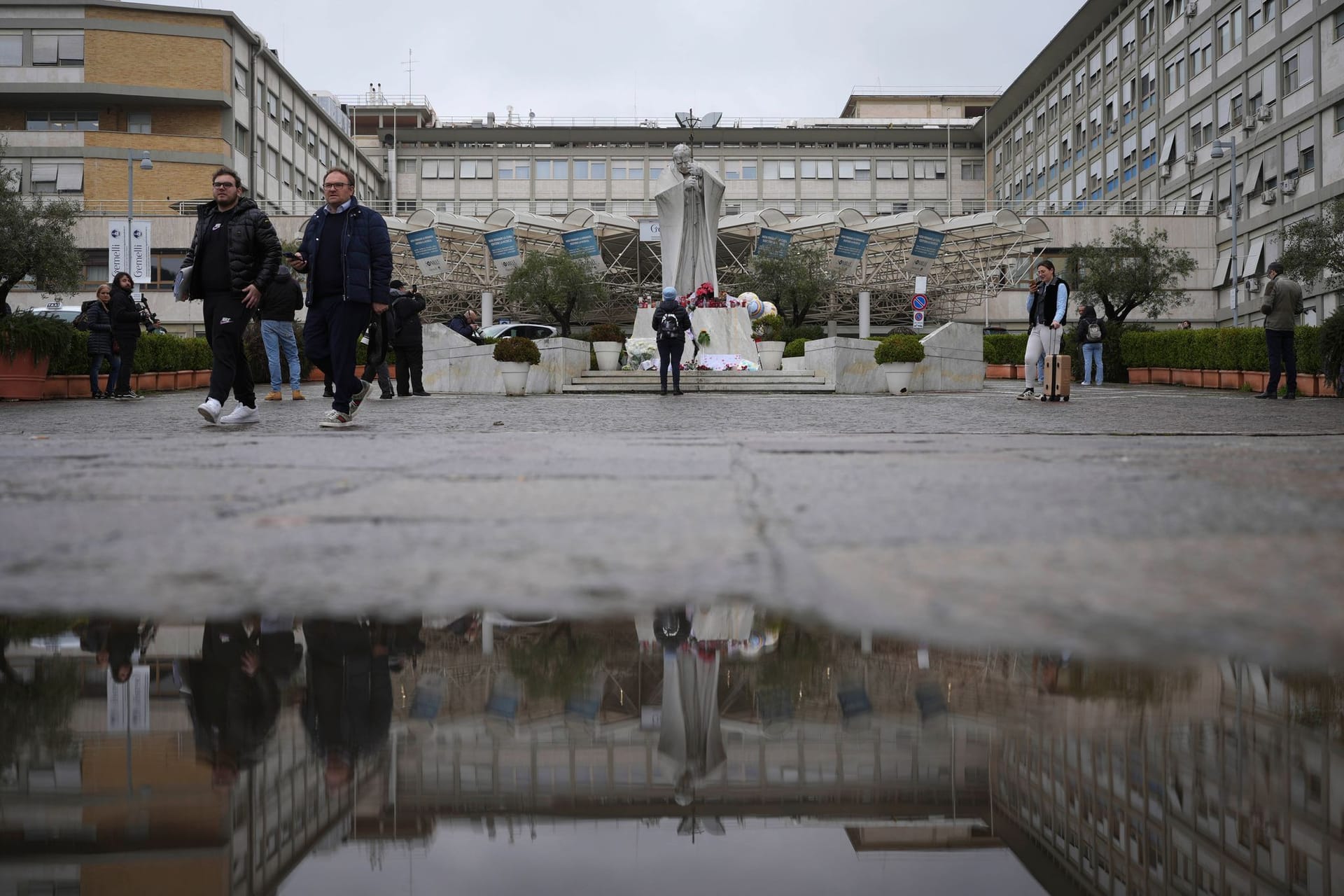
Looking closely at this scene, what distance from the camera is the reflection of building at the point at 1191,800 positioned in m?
1.08

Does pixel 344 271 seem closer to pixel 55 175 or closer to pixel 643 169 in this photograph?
pixel 55 175

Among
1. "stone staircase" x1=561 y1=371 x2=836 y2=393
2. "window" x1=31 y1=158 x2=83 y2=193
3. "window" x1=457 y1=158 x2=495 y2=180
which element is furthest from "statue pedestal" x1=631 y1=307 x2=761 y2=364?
"window" x1=457 y1=158 x2=495 y2=180

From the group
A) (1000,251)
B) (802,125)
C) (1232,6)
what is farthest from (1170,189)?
(802,125)

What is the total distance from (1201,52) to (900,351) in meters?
40.7

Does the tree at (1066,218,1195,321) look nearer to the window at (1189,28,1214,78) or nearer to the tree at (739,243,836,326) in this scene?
the tree at (739,243,836,326)

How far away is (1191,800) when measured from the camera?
118 centimetres

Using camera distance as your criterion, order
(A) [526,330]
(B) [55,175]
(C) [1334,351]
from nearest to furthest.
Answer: (C) [1334,351], (A) [526,330], (B) [55,175]

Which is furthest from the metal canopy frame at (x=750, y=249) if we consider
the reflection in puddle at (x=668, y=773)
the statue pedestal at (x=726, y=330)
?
the reflection in puddle at (x=668, y=773)

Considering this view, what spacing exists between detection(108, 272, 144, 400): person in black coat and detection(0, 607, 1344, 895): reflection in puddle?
17.3 metres

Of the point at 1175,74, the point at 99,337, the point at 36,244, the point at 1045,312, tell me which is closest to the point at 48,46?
the point at 36,244

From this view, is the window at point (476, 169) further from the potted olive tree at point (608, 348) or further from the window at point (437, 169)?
the potted olive tree at point (608, 348)

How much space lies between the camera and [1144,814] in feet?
3.86

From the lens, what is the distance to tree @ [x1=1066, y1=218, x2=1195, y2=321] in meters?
44.3

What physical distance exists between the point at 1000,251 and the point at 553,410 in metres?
40.1
